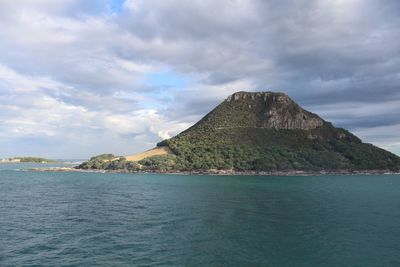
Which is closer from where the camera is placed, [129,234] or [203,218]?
[129,234]

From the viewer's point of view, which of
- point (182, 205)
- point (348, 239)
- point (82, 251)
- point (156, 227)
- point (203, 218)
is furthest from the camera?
point (182, 205)

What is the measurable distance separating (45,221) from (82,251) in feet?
77.5

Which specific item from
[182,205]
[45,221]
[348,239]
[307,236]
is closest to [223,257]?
[307,236]

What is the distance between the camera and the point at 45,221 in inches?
2687

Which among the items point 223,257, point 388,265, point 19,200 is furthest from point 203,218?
point 19,200

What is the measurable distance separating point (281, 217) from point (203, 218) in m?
16.3

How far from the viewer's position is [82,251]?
160ft

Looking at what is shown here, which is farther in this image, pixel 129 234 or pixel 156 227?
pixel 156 227

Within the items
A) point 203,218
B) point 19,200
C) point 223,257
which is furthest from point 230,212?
point 19,200

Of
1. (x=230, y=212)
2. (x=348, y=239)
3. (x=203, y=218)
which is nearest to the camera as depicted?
(x=348, y=239)

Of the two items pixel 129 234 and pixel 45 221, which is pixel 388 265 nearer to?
pixel 129 234

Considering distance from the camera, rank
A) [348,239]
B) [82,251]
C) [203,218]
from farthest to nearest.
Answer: [203,218], [348,239], [82,251]

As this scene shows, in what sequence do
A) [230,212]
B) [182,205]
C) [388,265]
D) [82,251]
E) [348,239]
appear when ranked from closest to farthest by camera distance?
[388,265], [82,251], [348,239], [230,212], [182,205]

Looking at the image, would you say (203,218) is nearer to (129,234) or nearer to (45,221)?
(129,234)
